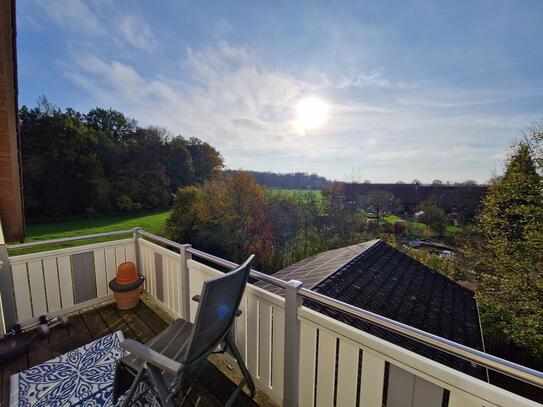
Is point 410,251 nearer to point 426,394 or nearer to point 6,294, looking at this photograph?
point 426,394

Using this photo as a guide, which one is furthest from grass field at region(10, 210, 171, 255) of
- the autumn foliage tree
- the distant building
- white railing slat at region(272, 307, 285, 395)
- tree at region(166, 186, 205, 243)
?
the distant building

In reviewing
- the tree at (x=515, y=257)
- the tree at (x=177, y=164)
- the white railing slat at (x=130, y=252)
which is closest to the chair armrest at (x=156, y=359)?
the white railing slat at (x=130, y=252)

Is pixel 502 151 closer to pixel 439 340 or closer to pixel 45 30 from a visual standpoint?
pixel 439 340

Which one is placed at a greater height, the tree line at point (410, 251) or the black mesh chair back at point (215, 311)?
the black mesh chair back at point (215, 311)

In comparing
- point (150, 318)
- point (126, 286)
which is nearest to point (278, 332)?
point (150, 318)

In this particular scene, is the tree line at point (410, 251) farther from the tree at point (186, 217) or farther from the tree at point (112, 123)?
the tree at point (112, 123)

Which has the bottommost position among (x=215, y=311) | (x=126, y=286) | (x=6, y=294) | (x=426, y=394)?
(x=126, y=286)
